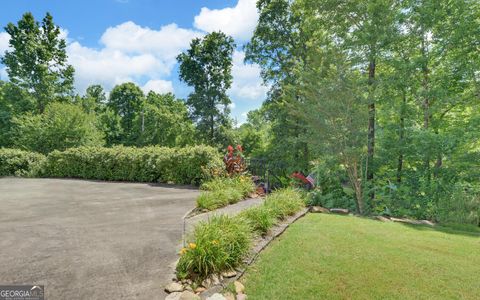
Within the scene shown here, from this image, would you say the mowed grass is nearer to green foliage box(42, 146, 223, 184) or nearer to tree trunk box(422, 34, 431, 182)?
green foliage box(42, 146, 223, 184)

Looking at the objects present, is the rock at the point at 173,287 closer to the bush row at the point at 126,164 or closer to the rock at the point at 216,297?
the rock at the point at 216,297

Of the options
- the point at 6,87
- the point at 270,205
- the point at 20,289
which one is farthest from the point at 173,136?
the point at 20,289

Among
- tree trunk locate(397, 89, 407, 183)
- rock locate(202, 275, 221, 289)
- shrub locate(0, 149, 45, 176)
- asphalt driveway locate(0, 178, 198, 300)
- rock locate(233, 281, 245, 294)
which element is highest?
tree trunk locate(397, 89, 407, 183)

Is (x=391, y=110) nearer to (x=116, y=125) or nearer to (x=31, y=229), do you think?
(x=31, y=229)

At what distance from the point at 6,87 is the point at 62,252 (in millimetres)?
25071

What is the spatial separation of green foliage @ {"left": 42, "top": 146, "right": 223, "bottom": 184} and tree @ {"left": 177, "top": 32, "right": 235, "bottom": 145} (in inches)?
349

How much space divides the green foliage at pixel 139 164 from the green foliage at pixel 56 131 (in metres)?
4.99

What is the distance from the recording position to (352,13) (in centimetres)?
1084

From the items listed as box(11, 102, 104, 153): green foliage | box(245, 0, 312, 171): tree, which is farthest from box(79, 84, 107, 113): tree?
box(245, 0, 312, 171): tree

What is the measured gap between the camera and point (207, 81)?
19750mm

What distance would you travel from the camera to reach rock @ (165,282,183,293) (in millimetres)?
2727

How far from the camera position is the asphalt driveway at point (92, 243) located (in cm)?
279

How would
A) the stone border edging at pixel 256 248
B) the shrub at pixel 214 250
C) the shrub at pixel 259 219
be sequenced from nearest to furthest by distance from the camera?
the stone border edging at pixel 256 248
the shrub at pixel 214 250
the shrub at pixel 259 219

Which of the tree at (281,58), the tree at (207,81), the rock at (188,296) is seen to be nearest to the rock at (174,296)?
the rock at (188,296)
